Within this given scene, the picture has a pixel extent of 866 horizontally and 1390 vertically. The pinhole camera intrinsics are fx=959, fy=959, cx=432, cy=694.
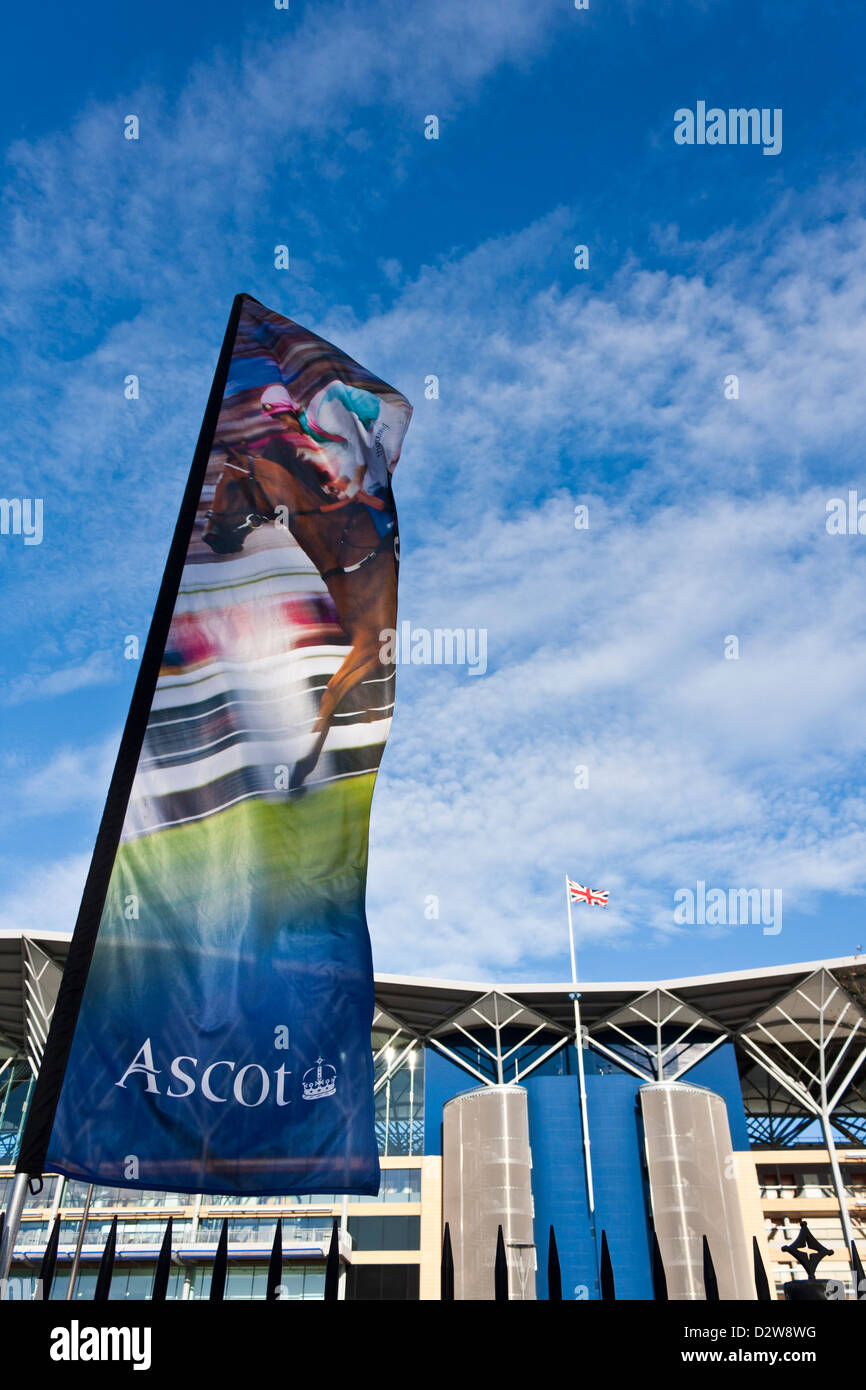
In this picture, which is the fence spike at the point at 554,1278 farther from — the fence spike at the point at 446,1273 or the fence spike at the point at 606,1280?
the fence spike at the point at 446,1273

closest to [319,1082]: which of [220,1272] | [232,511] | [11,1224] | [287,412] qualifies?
[11,1224]

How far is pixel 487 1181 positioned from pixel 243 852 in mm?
45966

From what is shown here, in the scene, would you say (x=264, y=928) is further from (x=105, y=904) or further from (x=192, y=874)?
(x=105, y=904)

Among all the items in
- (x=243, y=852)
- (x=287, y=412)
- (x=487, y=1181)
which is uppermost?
(x=487, y=1181)

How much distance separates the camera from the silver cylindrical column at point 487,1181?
1754 inches

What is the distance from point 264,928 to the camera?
6410 millimetres

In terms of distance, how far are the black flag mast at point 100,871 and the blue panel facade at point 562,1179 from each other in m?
47.2

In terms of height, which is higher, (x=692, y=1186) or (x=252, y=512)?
(x=692, y=1186)

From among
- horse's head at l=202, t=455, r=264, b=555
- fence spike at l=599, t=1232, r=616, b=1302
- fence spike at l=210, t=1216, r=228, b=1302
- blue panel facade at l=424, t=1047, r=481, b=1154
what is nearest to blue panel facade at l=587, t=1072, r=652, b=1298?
blue panel facade at l=424, t=1047, r=481, b=1154

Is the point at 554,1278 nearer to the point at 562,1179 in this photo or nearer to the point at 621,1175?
the point at 621,1175

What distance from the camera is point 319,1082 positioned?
6.05 metres

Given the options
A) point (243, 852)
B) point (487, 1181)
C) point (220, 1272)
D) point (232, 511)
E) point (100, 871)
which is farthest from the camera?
point (487, 1181)

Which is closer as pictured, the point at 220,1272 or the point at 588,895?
the point at 220,1272

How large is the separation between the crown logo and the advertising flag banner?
0.06ft
